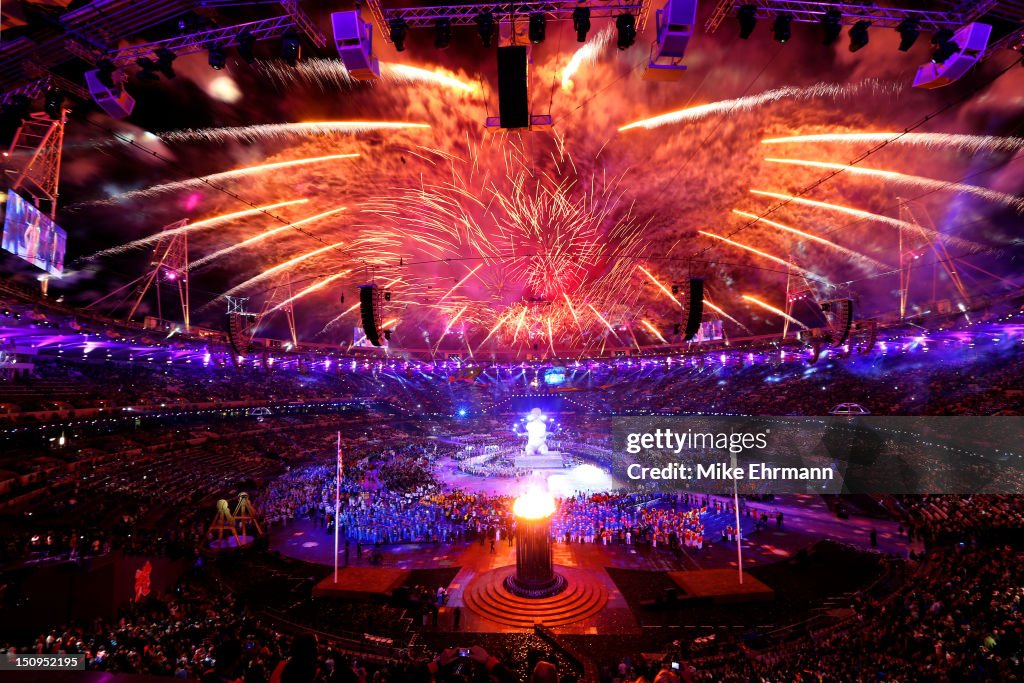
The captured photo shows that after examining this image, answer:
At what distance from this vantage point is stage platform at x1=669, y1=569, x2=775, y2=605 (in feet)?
46.4

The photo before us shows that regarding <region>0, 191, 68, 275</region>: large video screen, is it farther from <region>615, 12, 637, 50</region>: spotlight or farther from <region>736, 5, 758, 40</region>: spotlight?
<region>736, 5, 758, 40</region>: spotlight

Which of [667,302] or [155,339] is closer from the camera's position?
[155,339]

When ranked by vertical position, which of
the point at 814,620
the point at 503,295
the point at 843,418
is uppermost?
the point at 503,295

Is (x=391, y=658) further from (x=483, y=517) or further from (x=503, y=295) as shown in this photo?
(x=503, y=295)

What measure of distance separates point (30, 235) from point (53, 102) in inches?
227

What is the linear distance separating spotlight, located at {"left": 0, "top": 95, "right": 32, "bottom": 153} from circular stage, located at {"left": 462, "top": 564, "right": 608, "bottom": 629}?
1583cm

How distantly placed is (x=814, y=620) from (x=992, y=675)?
16.0 feet

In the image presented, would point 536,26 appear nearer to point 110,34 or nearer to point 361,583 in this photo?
point 110,34

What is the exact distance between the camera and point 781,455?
33.9 metres

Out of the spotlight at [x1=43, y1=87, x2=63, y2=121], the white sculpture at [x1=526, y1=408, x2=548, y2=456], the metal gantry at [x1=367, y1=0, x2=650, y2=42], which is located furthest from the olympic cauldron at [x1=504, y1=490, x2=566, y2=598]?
the white sculpture at [x1=526, y1=408, x2=548, y2=456]

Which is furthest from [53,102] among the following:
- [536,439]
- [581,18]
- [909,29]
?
[536,439]

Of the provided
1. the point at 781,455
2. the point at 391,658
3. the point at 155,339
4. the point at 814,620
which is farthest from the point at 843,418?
the point at 155,339

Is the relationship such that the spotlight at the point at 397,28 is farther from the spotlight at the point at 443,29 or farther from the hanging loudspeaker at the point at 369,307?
the hanging loudspeaker at the point at 369,307

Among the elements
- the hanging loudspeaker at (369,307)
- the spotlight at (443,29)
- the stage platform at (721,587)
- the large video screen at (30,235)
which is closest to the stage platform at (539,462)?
the stage platform at (721,587)
